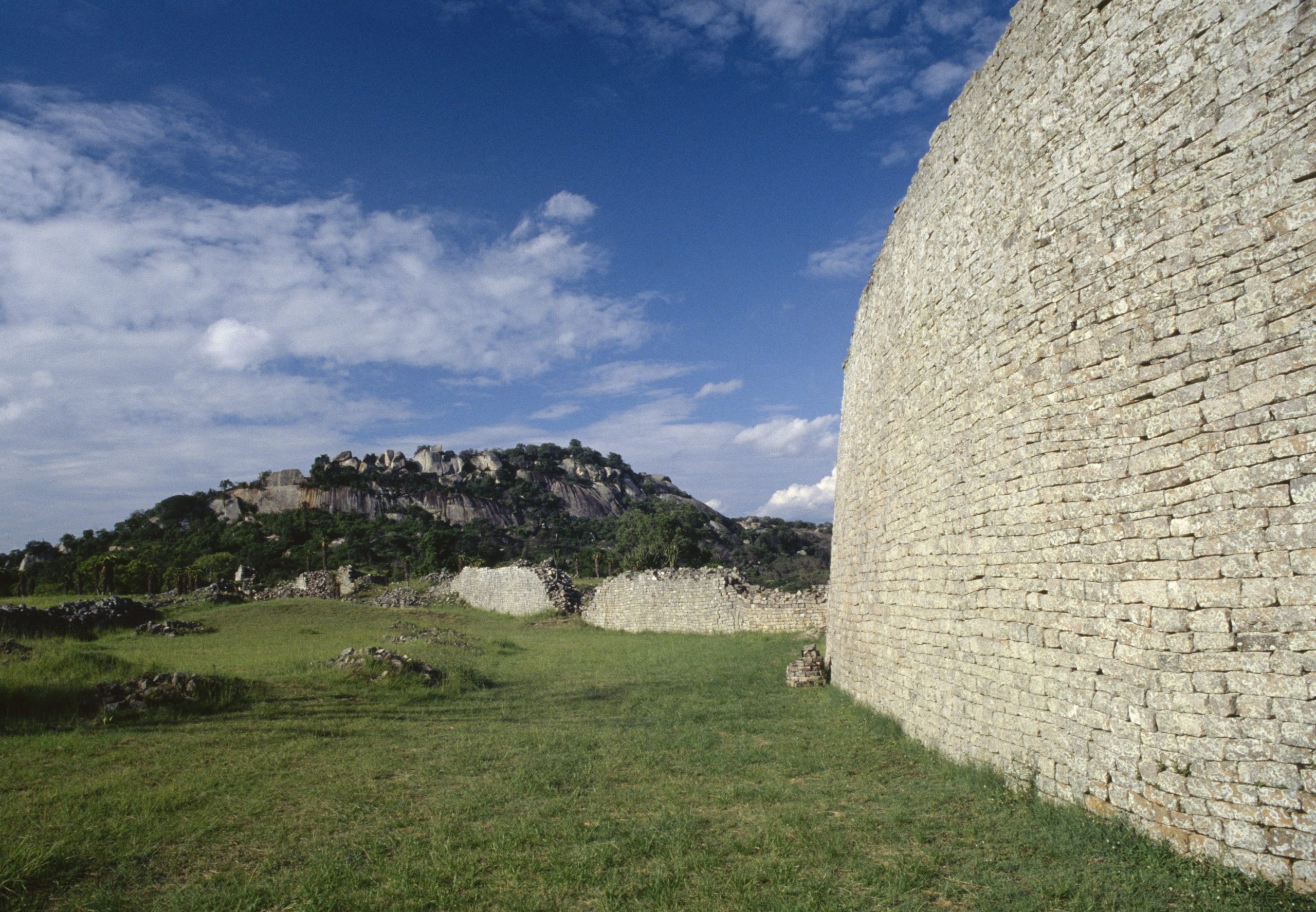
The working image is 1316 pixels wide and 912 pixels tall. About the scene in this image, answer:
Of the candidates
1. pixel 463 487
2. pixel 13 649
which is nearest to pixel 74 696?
pixel 13 649

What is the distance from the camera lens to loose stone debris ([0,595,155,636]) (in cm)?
1522

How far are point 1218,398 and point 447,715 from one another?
368 inches

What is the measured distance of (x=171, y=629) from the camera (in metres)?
18.5

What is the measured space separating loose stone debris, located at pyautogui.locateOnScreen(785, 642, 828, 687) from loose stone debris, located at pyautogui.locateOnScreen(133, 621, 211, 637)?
53.4 feet

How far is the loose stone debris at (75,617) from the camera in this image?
49.9ft

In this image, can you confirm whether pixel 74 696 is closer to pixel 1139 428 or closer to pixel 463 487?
pixel 1139 428

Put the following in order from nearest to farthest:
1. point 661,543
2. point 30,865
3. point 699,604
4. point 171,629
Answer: point 30,865 < point 171,629 < point 699,604 < point 661,543

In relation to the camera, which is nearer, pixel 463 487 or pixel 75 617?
pixel 75 617

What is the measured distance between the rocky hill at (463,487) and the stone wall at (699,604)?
7073 centimetres

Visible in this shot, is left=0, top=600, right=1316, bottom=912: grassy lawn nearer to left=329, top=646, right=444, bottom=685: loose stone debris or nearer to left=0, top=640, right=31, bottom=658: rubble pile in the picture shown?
left=0, top=640, right=31, bottom=658: rubble pile

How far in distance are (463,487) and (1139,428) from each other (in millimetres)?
110674

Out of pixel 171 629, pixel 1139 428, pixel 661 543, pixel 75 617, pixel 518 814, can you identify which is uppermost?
pixel 1139 428

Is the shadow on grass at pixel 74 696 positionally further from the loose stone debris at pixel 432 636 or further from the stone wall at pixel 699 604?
the stone wall at pixel 699 604

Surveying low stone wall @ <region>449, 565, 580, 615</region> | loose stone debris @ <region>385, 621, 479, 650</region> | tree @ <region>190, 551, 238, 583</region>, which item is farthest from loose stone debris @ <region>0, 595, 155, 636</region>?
tree @ <region>190, 551, 238, 583</region>
